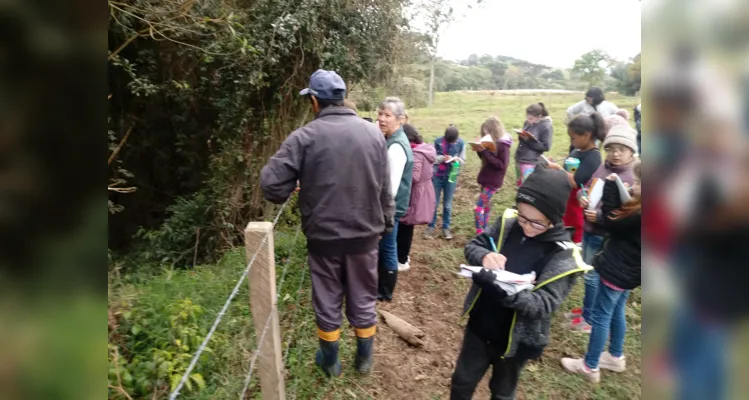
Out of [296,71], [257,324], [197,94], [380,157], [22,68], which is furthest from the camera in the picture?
[197,94]

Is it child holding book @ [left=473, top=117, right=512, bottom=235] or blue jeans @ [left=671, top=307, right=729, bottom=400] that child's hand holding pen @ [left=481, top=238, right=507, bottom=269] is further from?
child holding book @ [left=473, top=117, right=512, bottom=235]

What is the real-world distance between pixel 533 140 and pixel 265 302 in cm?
440

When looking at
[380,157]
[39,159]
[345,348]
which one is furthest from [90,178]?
[345,348]

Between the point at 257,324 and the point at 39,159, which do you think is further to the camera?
the point at 257,324

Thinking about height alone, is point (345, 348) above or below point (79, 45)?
below

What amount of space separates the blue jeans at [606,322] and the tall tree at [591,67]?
15.3 metres

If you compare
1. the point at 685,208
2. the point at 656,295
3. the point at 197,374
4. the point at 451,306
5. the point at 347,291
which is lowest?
the point at 451,306

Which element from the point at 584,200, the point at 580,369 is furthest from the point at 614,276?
the point at 580,369

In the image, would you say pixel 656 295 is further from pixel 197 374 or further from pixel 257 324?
pixel 197 374

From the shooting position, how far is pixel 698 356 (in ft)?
1.78

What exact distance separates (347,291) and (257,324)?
837 mm

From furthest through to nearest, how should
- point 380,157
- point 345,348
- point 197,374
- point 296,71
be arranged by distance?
1. point 296,71
2. point 345,348
3. point 380,157
4. point 197,374

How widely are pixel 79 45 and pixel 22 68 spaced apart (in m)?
0.06

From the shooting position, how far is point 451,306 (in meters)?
4.53
